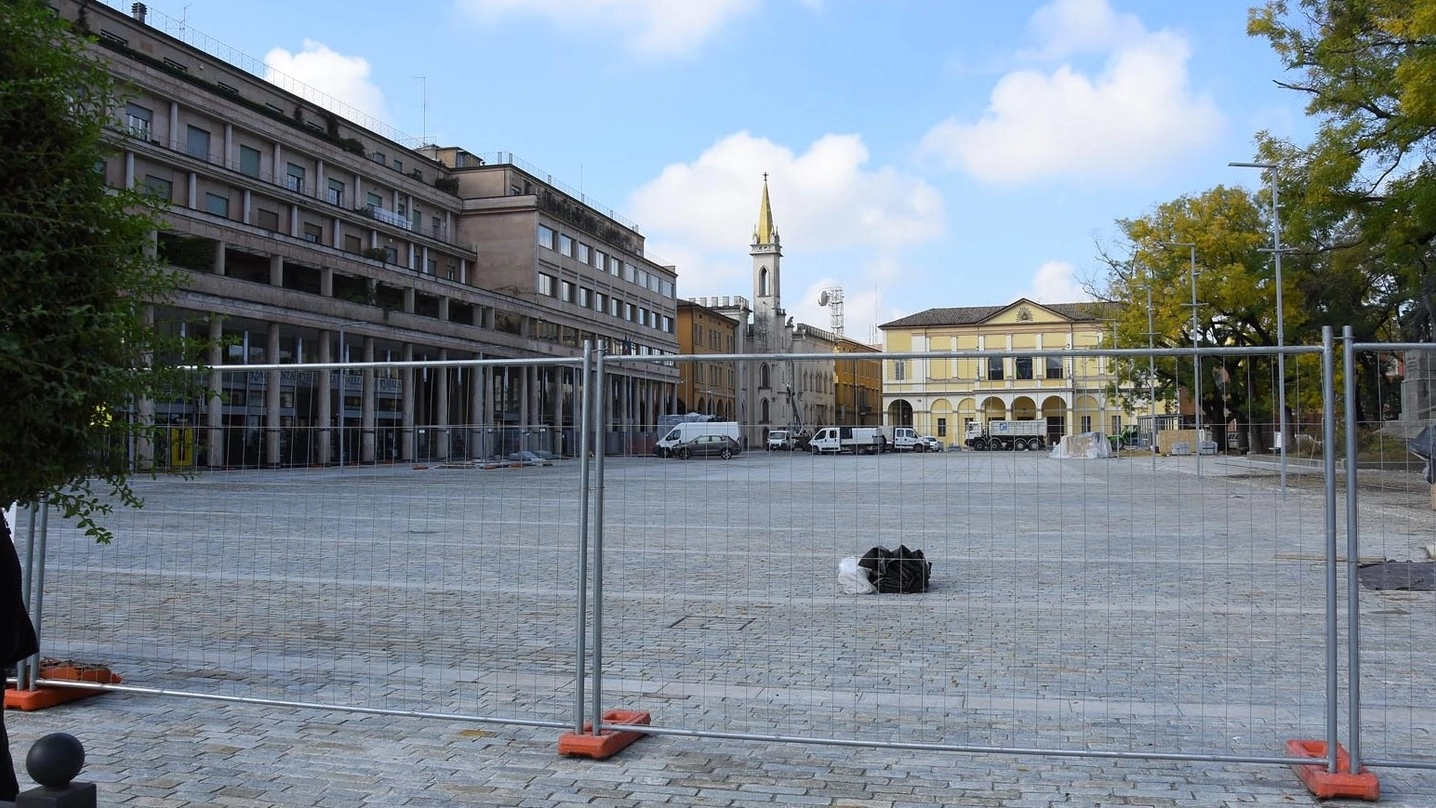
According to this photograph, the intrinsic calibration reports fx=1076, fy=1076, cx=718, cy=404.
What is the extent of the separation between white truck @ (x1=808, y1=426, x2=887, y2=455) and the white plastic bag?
16.6 ft

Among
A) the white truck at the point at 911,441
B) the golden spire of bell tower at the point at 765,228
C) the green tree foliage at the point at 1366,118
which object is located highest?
the golden spire of bell tower at the point at 765,228

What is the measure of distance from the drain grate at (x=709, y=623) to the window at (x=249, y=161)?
163 ft

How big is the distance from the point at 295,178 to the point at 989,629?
55.0 metres

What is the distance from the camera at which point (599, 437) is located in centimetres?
553

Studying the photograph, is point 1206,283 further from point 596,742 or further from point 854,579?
point 596,742

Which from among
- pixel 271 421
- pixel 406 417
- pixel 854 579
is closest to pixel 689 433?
pixel 406 417

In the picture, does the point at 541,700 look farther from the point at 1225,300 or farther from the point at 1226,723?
the point at 1225,300

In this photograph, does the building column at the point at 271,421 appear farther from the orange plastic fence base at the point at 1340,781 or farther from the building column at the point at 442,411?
the orange plastic fence base at the point at 1340,781

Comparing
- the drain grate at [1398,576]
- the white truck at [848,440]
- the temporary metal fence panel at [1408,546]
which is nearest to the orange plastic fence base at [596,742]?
the white truck at [848,440]

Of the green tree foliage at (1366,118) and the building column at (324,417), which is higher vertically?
the green tree foliage at (1366,118)

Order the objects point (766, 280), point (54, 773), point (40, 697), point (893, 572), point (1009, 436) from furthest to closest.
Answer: point (766, 280) → point (893, 572) → point (40, 697) → point (1009, 436) → point (54, 773)

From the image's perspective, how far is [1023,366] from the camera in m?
5.57

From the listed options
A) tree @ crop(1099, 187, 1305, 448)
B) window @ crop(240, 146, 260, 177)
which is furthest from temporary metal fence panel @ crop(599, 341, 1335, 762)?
window @ crop(240, 146, 260, 177)

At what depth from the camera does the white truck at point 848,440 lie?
6.11 metres
